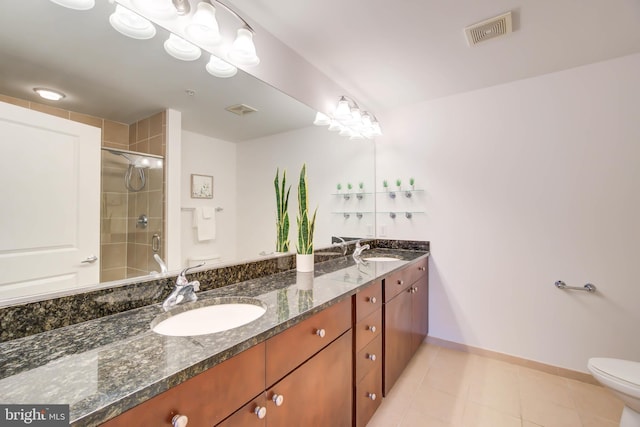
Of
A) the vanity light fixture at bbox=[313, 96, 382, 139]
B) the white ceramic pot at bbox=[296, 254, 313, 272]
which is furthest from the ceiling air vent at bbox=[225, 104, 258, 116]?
the white ceramic pot at bbox=[296, 254, 313, 272]

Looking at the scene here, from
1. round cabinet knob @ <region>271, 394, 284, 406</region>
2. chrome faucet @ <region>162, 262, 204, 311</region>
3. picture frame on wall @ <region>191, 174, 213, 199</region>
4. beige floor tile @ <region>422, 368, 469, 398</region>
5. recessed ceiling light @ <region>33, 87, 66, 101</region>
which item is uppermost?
recessed ceiling light @ <region>33, 87, 66, 101</region>

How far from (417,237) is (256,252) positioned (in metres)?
1.65

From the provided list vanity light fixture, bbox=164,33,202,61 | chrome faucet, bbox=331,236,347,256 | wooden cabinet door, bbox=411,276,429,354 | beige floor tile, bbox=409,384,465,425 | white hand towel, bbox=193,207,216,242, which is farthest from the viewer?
chrome faucet, bbox=331,236,347,256

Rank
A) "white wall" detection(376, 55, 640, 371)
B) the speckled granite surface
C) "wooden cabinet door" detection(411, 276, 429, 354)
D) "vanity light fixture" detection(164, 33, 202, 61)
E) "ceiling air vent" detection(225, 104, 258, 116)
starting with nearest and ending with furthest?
1. the speckled granite surface
2. "vanity light fixture" detection(164, 33, 202, 61)
3. "ceiling air vent" detection(225, 104, 258, 116)
4. "white wall" detection(376, 55, 640, 371)
5. "wooden cabinet door" detection(411, 276, 429, 354)

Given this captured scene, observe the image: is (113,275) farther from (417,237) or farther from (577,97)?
(577,97)

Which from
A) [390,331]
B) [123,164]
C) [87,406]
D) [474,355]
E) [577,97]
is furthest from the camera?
[474,355]

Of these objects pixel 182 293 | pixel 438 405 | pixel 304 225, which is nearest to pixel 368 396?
pixel 438 405

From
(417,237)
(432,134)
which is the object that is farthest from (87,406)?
(432,134)

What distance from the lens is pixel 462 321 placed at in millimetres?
2355

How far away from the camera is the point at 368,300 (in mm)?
1459

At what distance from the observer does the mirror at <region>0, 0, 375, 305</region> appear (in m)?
0.86

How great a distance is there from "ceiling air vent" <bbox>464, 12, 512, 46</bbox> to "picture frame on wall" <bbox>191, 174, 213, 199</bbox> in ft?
5.51

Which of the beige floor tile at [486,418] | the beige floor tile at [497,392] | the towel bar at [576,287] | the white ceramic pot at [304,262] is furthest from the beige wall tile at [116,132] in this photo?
the towel bar at [576,287]

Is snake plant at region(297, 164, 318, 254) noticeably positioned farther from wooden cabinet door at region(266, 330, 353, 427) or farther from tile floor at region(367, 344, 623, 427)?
tile floor at region(367, 344, 623, 427)
